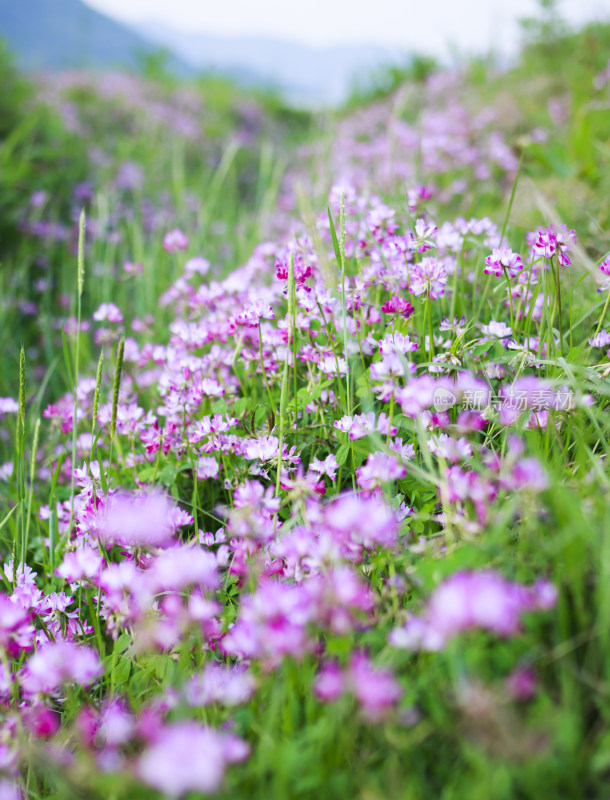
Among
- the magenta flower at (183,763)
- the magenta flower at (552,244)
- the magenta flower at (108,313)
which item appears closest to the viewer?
the magenta flower at (183,763)

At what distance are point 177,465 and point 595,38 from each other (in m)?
7.01

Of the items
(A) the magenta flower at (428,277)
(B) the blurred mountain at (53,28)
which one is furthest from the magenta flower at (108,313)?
(B) the blurred mountain at (53,28)

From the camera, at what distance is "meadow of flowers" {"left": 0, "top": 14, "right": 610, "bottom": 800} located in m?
0.97

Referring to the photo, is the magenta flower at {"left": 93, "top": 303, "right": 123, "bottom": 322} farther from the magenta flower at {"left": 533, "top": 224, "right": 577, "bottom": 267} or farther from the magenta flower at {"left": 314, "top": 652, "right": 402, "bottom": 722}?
the magenta flower at {"left": 314, "top": 652, "right": 402, "bottom": 722}

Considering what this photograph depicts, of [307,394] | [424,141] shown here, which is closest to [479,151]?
[424,141]

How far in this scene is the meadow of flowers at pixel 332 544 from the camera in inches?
38.2

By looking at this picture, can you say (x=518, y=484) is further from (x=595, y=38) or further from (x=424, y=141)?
(x=595, y=38)

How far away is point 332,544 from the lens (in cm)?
122

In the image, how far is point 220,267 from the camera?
4297mm

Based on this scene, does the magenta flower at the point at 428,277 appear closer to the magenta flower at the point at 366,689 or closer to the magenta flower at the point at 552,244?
the magenta flower at the point at 552,244

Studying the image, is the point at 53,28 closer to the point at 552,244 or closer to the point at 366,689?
the point at 552,244

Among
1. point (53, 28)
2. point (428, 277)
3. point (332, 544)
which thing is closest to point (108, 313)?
point (428, 277)

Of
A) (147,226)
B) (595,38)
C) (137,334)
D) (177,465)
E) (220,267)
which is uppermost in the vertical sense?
(595,38)

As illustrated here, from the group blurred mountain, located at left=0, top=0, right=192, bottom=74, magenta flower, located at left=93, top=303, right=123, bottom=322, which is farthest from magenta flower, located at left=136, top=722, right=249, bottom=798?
blurred mountain, located at left=0, top=0, right=192, bottom=74
